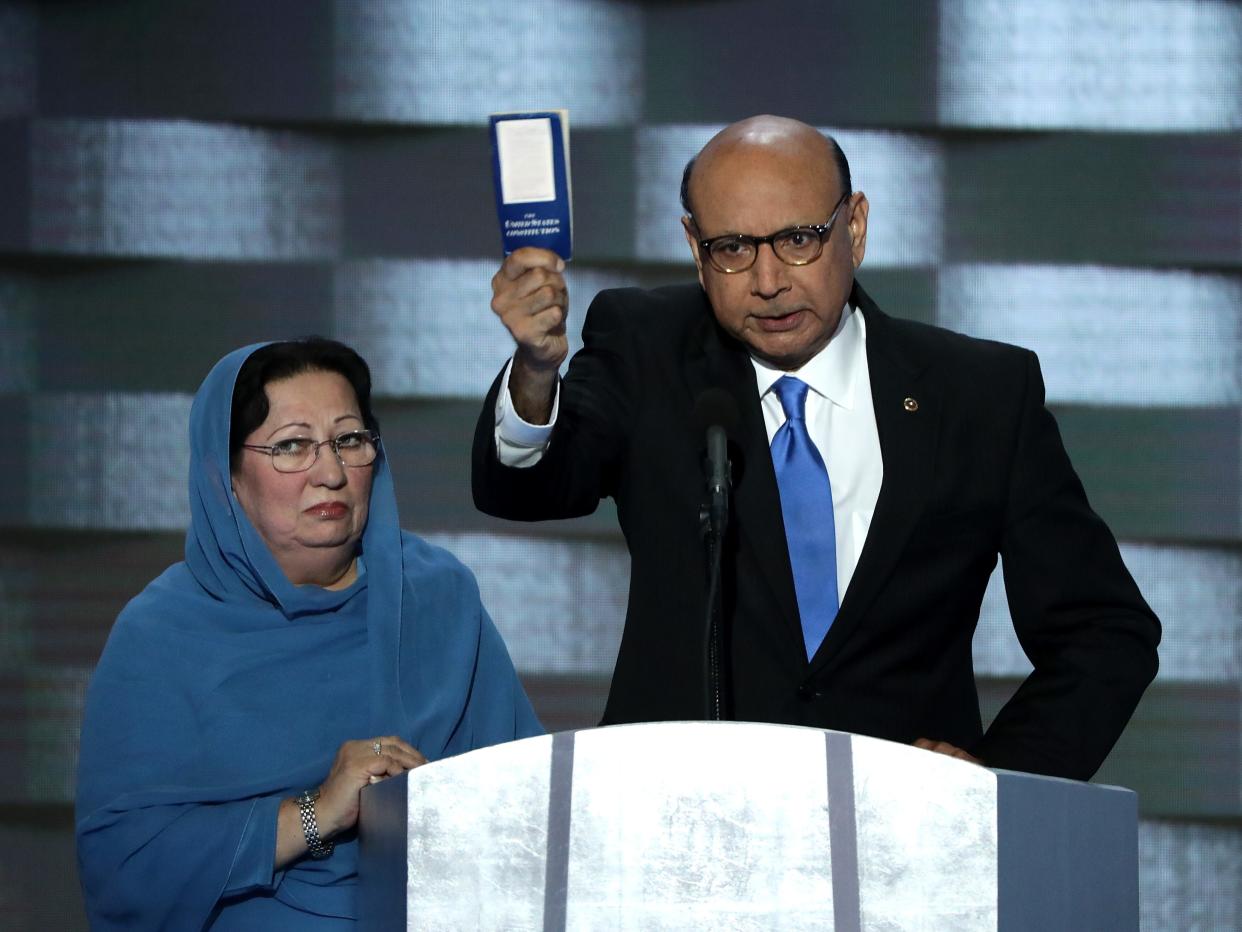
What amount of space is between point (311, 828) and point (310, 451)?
1.53ft

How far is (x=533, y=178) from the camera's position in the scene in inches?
60.6

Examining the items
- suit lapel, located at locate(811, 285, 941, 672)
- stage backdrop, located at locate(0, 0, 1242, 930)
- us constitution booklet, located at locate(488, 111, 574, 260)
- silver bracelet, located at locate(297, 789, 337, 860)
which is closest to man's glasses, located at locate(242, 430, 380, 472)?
silver bracelet, located at locate(297, 789, 337, 860)

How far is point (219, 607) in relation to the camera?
1994 millimetres

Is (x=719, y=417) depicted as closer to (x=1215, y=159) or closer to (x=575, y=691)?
(x=575, y=691)

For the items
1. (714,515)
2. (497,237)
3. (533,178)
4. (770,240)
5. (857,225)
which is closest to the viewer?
(714,515)

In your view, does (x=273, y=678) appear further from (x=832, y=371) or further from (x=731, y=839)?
(x=731, y=839)

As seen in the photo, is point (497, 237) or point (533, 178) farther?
point (497, 237)

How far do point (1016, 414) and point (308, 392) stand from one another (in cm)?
88

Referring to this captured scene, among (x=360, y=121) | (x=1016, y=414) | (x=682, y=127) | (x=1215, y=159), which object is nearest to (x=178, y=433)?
(x=360, y=121)

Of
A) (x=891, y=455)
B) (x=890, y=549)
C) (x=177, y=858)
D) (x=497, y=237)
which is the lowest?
(x=177, y=858)

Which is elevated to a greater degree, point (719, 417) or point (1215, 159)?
point (1215, 159)

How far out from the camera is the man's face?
1779 mm

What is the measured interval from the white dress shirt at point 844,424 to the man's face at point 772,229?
3.9 inches

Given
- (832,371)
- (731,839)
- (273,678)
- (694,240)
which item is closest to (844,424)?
(832,371)
